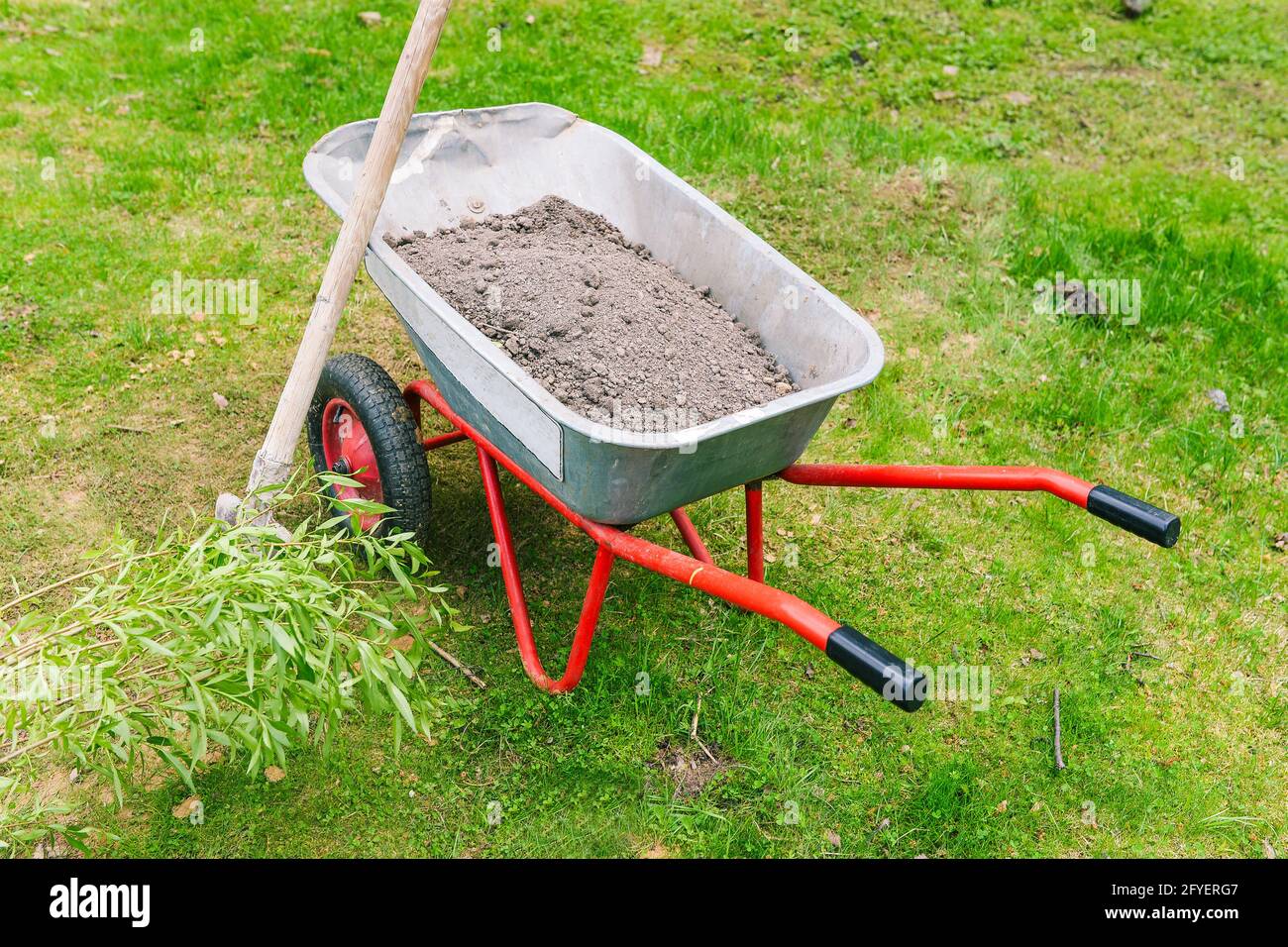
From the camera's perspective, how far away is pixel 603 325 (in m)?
3.05

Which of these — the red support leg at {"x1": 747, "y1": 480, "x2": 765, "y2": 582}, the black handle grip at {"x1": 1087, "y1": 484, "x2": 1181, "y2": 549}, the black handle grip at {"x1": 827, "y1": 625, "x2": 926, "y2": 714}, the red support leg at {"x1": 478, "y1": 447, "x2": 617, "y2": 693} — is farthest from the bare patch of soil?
the black handle grip at {"x1": 1087, "y1": 484, "x2": 1181, "y2": 549}

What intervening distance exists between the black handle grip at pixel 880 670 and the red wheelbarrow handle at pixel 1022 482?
715mm

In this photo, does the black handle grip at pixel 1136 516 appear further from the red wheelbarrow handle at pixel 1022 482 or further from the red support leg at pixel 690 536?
the red support leg at pixel 690 536

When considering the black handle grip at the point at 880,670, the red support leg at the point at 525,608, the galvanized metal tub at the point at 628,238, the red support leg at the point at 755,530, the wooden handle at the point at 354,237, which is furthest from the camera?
the red support leg at the point at 755,530

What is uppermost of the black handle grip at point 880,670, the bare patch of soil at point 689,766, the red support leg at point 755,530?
the black handle grip at point 880,670

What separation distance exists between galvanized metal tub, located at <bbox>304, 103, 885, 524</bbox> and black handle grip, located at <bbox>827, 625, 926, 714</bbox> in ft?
1.89

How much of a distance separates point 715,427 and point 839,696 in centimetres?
125

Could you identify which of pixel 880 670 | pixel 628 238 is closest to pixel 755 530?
pixel 628 238

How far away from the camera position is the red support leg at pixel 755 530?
125 inches

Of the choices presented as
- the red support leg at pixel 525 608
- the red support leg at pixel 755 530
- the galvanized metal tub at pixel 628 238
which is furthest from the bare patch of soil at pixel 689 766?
the galvanized metal tub at pixel 628 238

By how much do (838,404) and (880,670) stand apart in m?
2.50

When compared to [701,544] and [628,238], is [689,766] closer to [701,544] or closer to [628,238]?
[701,544]

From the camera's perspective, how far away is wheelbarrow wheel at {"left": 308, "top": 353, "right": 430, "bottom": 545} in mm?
3246

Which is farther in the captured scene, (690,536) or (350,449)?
(350,449)
